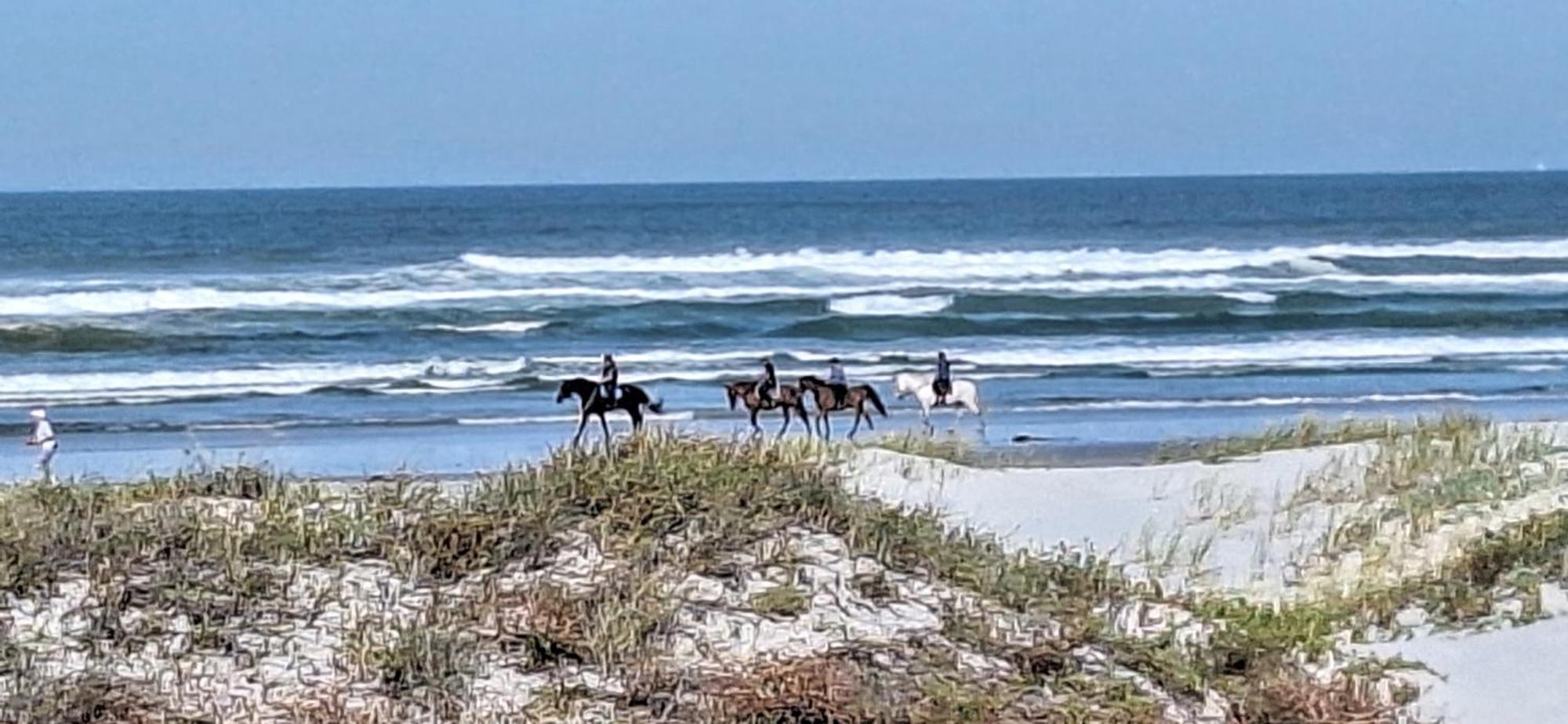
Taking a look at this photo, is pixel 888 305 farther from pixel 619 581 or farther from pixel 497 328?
pixel 619 581

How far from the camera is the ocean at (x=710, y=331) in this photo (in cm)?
1873

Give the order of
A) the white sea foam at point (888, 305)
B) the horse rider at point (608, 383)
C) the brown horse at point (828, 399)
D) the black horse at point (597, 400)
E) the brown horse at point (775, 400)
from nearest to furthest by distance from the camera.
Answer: the horse rider at point (608, 383)
the black horse at point (597, 400)
the brown horse at point (775, 400)
the brown horse at point (828, 399)
the white sea foam at point (888, 305)

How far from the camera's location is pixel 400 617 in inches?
263

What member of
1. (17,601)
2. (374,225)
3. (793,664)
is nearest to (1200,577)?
(793,664)

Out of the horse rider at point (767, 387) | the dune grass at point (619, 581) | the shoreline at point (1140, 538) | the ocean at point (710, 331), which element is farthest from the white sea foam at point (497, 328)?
the dune grass at point (619, 581)

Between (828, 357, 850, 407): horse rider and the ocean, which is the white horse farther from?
(828, 357, 850, 407): horse rider

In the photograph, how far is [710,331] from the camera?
2914 centimetres

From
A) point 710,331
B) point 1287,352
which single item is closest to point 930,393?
point 1287,352

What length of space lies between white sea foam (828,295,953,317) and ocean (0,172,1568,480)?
0.12 m

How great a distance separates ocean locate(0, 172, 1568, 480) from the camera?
1873cm

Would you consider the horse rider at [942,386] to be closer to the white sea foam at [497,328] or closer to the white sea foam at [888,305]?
the white sea foam at [497,328]

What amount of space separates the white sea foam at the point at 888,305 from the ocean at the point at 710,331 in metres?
0.12

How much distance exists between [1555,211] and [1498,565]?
66405 millimetres

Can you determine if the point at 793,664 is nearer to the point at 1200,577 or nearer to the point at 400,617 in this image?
the point at 400,617
